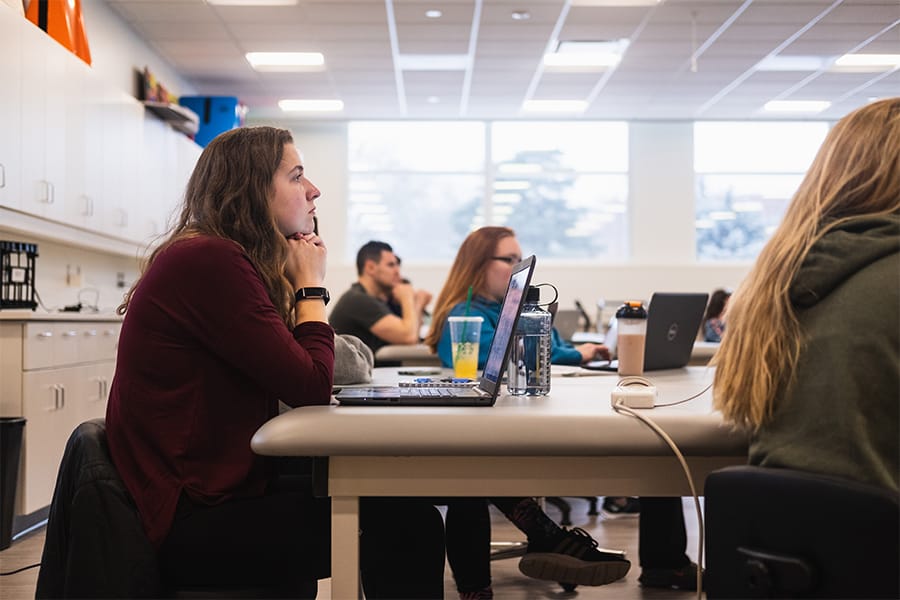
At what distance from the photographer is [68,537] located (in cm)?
121

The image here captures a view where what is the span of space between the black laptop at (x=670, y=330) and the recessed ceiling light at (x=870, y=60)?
16.7ft

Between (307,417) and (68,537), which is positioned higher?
(307,417)

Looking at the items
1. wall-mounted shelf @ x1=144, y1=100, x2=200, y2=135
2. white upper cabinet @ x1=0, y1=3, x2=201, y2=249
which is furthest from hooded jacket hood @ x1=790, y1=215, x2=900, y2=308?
wall-mounted shelf @ x1=144, y1=100, x2=200, y2=135

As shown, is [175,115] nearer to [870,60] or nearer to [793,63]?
[793,63]

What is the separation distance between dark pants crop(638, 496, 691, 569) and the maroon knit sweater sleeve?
1.39 metres

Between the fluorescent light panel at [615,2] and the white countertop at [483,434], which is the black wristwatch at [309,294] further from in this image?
the fluorescent light panel at [615,2]

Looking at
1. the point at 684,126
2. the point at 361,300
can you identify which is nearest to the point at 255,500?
the point at 361,300

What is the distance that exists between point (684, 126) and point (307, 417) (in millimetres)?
8602

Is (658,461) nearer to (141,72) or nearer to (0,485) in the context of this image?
(0,485)

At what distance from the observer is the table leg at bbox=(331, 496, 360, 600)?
1.15 m

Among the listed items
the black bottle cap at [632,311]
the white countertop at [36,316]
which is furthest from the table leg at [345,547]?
the white countertop at [36,316]

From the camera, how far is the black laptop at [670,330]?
7.82 feet

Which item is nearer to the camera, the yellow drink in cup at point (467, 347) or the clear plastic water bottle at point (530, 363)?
the clear plastic water bottle at point (530, 363)

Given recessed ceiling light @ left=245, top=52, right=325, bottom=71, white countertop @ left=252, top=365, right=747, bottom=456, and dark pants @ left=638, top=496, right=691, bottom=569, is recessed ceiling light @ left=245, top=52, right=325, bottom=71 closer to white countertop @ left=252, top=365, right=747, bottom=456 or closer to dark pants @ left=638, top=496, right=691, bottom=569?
dark pants @ left=638, top=496, right=691, bottom=569
